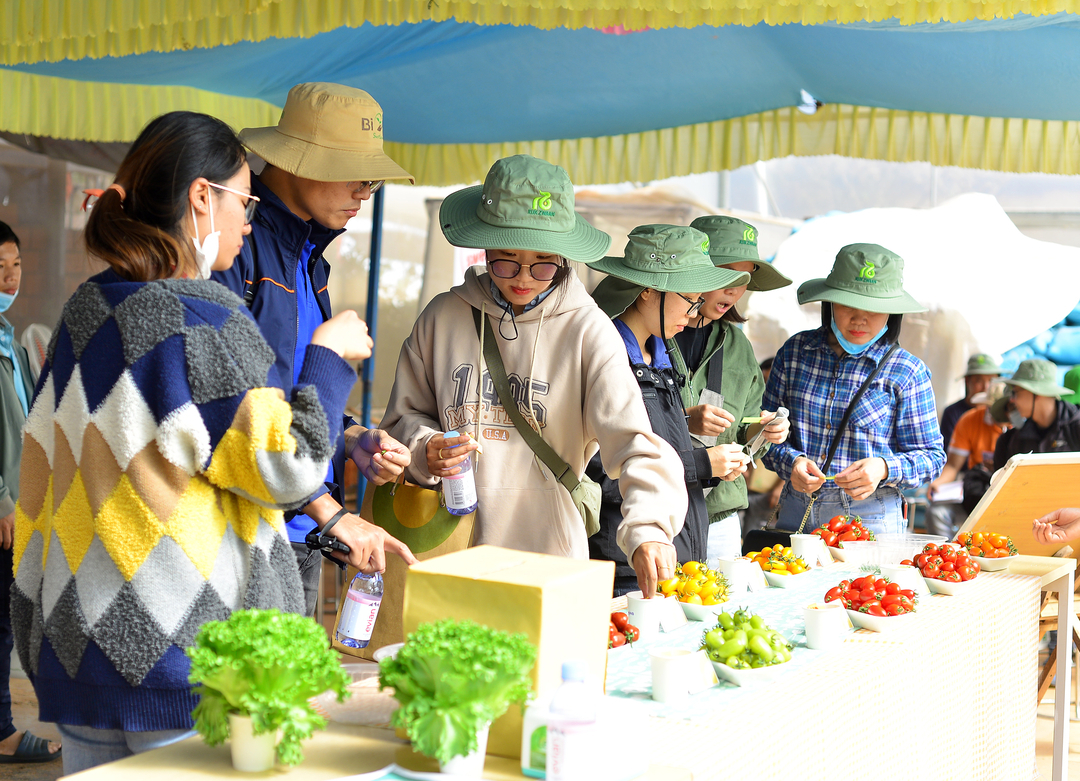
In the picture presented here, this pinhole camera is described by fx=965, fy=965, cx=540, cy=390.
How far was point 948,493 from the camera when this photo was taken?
651 cm

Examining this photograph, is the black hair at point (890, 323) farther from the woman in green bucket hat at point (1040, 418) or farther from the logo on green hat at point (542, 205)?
the woman in green bucket hat at point (1040, 418)

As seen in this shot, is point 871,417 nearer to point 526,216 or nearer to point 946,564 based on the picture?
point 946,564

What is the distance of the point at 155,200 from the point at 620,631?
3.54 ft

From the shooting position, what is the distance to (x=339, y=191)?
1908 millimetres

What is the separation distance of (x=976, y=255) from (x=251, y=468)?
889 cm

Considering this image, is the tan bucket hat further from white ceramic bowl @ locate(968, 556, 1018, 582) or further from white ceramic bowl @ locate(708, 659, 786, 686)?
white ceramic bowl @ locate(968, 556, 1018, 582)

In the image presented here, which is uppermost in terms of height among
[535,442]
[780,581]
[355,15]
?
[355,15]

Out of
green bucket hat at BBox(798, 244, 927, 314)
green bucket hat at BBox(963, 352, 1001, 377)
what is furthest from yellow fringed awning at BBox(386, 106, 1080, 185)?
green bucket hat at BBox(963, 352, 1001, 377)

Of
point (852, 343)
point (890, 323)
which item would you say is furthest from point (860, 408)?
point (890, 323)

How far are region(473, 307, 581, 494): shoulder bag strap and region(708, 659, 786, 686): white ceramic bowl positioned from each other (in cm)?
56

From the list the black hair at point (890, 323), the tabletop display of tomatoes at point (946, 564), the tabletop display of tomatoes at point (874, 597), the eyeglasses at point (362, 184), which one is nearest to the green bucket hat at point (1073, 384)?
the black hair at point (890, 323)

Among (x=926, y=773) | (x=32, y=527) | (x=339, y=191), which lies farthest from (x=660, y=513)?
(x=32, y=527)

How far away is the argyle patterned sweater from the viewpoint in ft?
3.73

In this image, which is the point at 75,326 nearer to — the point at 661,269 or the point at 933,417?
the point at 661,269
